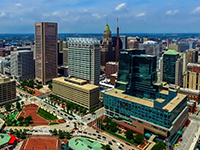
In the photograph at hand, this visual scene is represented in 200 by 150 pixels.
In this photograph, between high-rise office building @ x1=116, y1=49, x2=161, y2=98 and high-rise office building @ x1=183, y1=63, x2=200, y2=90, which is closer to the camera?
high-rise office building @ x1=116, y1=49, x2=161, y2=98

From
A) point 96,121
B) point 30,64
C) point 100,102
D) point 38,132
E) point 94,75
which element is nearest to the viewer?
point 38,132

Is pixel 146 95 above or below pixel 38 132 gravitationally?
above

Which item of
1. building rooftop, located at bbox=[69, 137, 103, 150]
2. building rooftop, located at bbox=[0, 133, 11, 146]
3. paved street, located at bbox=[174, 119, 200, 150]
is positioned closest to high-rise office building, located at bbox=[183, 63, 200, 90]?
paved street, located at bbox=[174, 119, 200, 150]

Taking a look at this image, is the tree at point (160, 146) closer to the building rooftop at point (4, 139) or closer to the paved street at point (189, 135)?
the paved street at point (189, 135)

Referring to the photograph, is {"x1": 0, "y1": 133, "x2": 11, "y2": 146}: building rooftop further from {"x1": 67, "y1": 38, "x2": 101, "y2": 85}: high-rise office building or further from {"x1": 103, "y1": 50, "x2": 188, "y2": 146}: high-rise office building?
{"x1": 67, "y1": 38, "x2": 101, "y2": 85}: high-rise office building

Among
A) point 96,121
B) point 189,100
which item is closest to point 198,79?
point 189,100

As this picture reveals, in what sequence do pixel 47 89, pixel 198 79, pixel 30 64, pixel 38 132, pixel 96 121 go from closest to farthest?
pixel 38 132
pixel 96 121
pixel 198 79
pixel 47 89
pixel 30 64

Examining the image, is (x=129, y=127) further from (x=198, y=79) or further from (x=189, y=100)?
(x=198, y=79)

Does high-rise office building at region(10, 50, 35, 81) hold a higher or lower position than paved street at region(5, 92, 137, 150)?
higher
